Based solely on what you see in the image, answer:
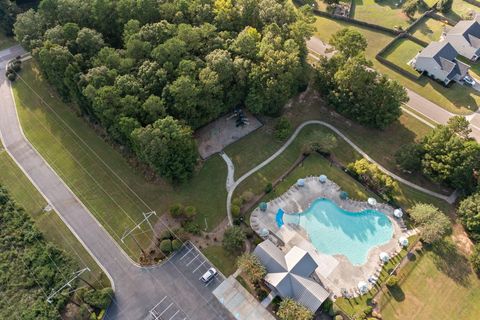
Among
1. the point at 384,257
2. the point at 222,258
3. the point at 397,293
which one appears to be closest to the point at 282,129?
the point at 222,258

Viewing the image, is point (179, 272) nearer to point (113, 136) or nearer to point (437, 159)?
point (113, 136)

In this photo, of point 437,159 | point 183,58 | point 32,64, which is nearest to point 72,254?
point 183,58

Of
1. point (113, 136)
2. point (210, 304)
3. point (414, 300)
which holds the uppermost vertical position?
point (113, 136)

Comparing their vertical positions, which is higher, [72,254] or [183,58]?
[183,58]

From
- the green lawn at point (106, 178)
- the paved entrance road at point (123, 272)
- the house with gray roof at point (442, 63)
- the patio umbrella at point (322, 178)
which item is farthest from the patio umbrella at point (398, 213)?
the house with gray roof at point (442, 63)

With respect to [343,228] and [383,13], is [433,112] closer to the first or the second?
[343,228]

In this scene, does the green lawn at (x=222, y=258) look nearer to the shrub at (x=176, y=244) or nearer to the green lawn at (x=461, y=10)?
the shrub at (x=176, y=244)

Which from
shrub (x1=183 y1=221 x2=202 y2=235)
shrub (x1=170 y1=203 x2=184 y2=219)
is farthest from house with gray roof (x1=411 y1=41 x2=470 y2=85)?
shrub (x1=170 y1=203 x2=184 y2=219)
